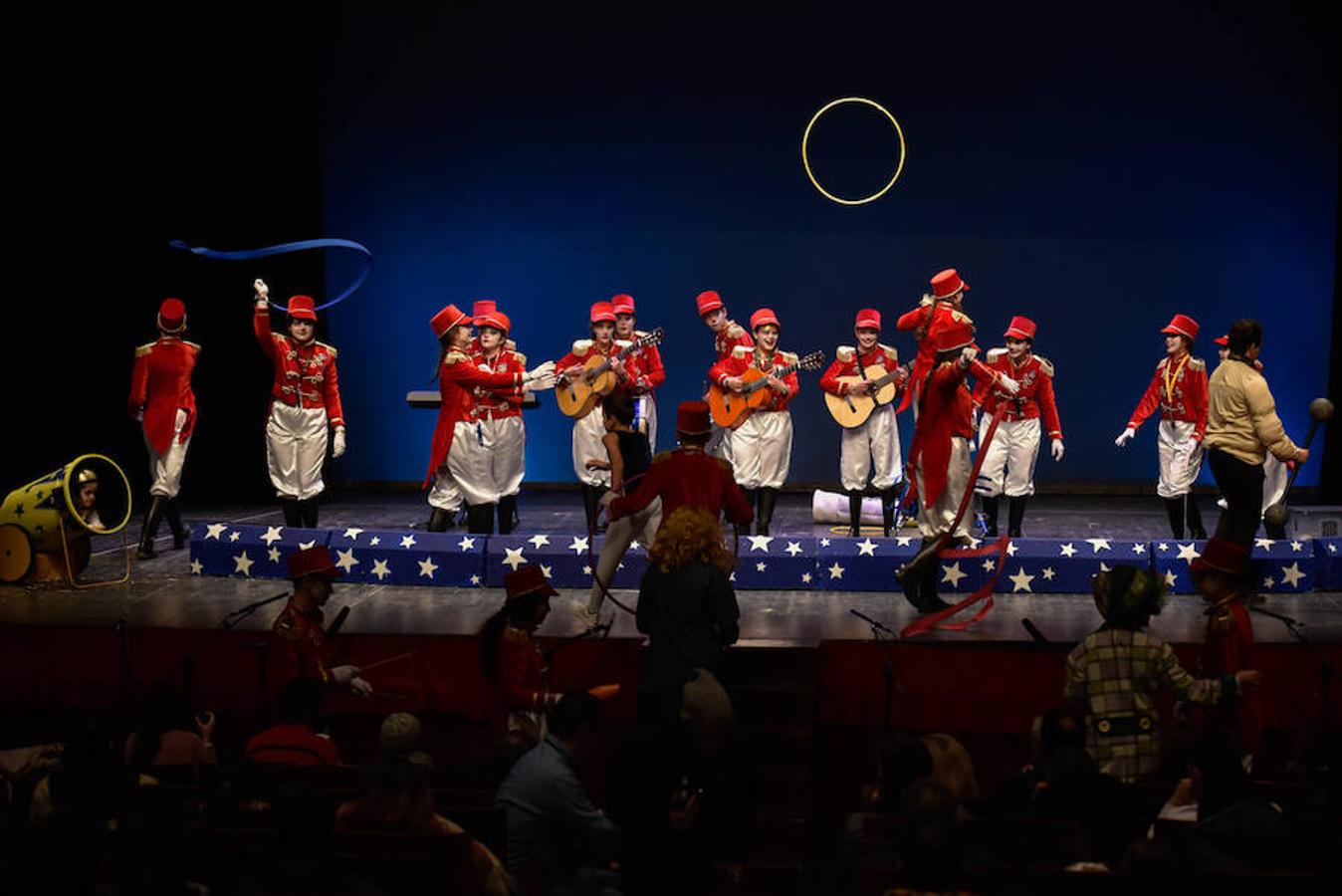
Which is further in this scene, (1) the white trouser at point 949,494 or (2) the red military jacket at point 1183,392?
(2) the red military jacket at point 1183,392

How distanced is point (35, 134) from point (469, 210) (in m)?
4.55

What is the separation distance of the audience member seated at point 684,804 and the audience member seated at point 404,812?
524 millimetres

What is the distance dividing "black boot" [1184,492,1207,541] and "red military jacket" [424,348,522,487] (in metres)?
5.61

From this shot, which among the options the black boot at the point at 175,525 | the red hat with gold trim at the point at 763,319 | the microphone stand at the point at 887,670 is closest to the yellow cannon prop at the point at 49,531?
the black boot at the point at 175,525

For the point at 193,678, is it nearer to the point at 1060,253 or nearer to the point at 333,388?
the point at 333,388

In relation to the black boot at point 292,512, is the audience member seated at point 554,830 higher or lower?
lower

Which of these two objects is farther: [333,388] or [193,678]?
[333,388]

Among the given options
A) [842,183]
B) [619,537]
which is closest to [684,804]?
[619,537]

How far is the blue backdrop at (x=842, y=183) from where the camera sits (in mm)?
15070

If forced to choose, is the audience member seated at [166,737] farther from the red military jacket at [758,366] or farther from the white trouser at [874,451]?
the white trouser at [874,451]

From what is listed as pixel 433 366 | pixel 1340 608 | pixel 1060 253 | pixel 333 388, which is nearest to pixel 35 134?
pixel 333 388

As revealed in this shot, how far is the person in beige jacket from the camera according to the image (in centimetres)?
876

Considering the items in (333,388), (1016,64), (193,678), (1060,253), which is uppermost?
(1016,64)

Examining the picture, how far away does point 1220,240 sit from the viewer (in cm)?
1523
